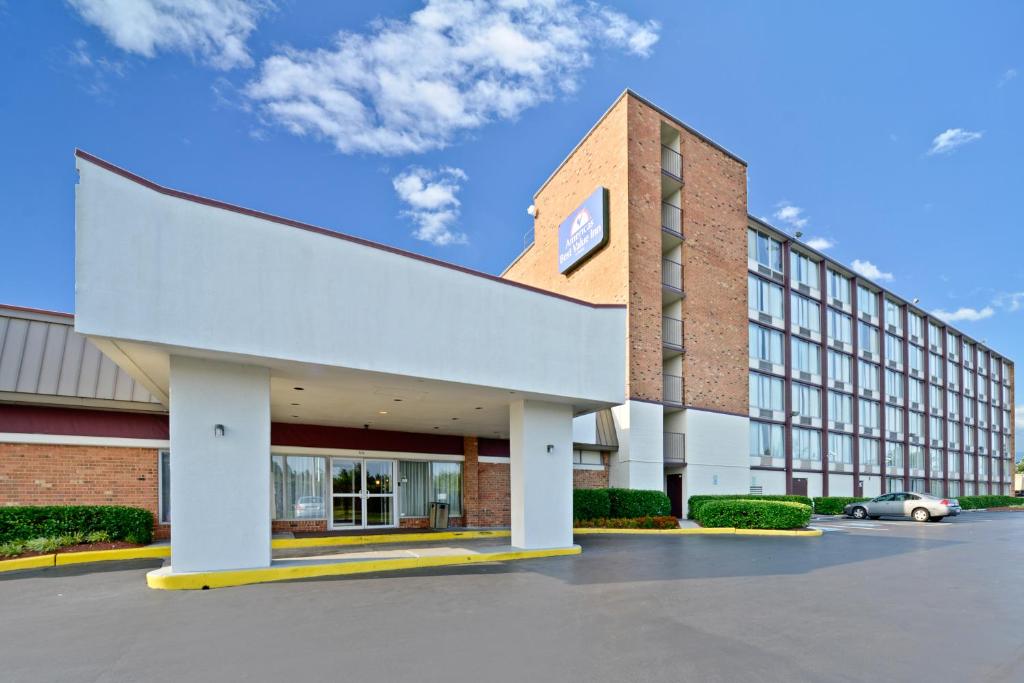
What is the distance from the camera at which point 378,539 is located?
46.3 feet

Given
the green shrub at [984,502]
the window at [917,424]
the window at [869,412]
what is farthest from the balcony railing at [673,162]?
the green shrub at [984,502]

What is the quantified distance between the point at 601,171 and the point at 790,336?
44.8 feet

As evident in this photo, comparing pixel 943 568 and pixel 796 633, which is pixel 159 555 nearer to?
pixel 796 633

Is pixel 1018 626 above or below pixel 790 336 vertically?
below

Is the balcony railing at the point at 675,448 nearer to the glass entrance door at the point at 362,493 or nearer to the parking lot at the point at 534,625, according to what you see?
the glass entrance door at the point at 362,493

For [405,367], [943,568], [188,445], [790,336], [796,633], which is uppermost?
[790,336]

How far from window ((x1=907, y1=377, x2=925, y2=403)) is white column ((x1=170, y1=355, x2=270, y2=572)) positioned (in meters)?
42.5

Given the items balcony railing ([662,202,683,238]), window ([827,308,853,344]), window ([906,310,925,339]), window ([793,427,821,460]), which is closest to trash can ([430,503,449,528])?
balcony railing ([662,202,683,238])

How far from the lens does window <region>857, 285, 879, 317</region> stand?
1426 inches

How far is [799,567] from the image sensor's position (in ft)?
37.0

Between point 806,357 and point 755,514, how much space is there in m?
16.0

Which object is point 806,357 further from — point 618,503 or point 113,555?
point 113,555

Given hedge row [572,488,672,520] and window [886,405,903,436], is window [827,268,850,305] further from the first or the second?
hedge row [572,488,672,520]

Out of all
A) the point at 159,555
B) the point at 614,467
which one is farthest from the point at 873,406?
the point at 159,555
